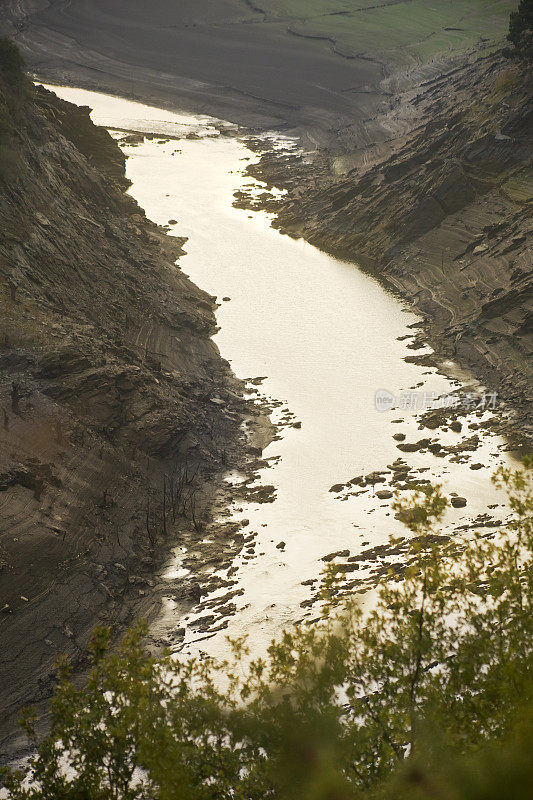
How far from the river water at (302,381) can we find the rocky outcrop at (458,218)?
2.28 m

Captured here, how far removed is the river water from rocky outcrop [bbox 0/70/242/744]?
246cm

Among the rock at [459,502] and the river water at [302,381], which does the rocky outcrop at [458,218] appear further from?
the rock at [459,502]

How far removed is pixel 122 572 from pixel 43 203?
23.3m

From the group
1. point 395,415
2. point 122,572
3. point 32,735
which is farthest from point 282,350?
point 32,735

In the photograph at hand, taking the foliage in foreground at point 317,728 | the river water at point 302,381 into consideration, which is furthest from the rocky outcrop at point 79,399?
the foliage in foreground at point 317,728

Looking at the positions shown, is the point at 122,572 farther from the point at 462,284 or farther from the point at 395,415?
the point at 462,284

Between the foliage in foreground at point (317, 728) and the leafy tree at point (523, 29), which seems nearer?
the foliage in foreground at point (317, 728)

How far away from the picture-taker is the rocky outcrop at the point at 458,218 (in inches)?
1965

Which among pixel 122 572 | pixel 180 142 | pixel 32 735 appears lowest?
pixel 32 735

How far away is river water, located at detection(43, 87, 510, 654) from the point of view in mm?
32906

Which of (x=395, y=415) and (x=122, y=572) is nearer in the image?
(x=122, y=572)

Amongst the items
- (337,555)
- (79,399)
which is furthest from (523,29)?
(337,555)

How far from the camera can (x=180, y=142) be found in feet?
321

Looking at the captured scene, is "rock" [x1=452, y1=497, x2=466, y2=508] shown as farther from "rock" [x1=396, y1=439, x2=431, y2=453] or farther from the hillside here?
the hillside
